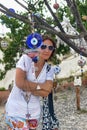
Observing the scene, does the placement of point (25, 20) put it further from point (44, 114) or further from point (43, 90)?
point (44, 114)

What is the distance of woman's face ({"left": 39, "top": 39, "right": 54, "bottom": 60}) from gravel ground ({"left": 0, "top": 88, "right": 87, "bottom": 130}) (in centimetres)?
267

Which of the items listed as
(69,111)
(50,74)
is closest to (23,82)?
(50,74)

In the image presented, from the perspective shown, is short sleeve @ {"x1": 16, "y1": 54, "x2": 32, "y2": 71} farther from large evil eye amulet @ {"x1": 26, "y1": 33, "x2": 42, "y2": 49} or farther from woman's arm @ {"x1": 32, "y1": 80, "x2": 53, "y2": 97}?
large evil eye amulet @ {"x1": 26, "y1": 33, "x2": 42, "y2": 49}

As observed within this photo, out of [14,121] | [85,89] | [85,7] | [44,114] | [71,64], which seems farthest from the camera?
[71,64]

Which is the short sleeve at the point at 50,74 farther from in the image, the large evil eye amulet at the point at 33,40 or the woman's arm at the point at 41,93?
the large evil eye amulet at the point at 33,40

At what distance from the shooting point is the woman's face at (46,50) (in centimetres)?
268

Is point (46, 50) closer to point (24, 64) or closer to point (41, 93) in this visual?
point (24, 64)

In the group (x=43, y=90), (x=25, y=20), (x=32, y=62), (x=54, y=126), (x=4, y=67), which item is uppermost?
(x=4, y=67)

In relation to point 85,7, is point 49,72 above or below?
below

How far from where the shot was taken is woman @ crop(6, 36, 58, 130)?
8.59 ft

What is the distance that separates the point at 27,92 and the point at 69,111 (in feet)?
17.7

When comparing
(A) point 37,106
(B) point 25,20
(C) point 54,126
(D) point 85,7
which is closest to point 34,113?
(A) point 37,106

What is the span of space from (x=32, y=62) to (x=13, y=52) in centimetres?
740

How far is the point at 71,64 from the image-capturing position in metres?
14.4
